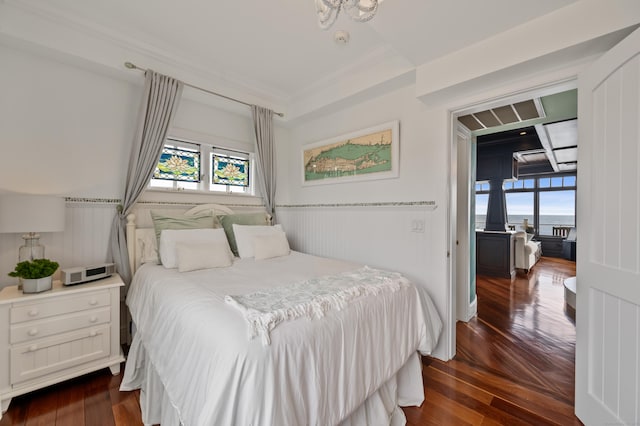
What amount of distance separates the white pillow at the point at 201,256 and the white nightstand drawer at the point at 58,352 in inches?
27.7

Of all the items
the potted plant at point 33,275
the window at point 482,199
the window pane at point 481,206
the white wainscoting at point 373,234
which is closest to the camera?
the potted plant at point 33,275

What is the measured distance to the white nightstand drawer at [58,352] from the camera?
1.64 meters

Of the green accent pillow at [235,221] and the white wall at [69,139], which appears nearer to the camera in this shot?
the white wall at [69,139]

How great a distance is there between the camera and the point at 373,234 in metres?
2.72

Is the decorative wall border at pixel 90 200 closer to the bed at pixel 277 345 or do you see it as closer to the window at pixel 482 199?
the bed at pixel 277 345

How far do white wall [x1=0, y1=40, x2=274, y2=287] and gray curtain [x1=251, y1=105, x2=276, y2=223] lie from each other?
3.84ft

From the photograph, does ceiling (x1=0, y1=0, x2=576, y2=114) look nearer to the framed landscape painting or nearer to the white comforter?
the framed landscape painting

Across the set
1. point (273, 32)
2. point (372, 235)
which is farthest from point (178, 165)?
point (372, 235)

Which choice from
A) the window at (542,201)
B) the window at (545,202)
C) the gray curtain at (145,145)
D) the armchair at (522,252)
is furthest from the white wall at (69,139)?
the window at (545,202)

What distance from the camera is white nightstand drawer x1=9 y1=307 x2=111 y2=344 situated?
1643mm

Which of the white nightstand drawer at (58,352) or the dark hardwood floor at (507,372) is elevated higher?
the white nightstand drawer at (58,352)

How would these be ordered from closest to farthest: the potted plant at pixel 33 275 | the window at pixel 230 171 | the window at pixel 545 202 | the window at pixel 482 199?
the potted plant at pixel 33 275 → the window at pixel 230 171 → the window at pixel 545 202 → the window at pixel 482 199

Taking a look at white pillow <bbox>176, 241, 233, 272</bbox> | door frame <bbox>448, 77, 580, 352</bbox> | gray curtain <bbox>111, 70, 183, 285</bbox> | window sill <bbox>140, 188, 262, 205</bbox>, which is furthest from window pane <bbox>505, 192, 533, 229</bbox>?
gray curtain <bbox>111, 70, 183, 285</bbox>

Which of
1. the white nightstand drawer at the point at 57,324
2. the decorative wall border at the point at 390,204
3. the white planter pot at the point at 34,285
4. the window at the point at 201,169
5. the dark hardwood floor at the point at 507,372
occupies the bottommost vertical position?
the dark hardwood floor at the point at 507,372
